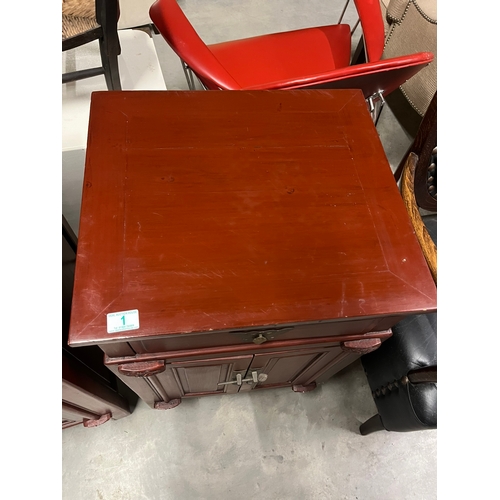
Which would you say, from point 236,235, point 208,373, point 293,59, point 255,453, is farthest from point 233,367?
point 293,59

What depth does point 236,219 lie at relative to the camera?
571 mm

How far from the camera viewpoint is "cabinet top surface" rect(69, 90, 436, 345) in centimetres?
50

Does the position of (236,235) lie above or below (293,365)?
above

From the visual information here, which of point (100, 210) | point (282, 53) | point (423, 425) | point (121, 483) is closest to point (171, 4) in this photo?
point (282, 53)

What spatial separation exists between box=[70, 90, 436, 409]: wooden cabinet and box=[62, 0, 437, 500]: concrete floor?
0.44 m

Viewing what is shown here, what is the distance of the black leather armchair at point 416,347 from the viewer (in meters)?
0.75

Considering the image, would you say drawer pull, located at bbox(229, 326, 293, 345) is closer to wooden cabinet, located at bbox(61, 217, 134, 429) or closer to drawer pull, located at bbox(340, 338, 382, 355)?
drawer pull, located at bbox(340, 338, 382, 355)

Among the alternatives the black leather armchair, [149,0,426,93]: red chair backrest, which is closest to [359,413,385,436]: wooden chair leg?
the black leather armchair

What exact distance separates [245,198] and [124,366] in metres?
0.34

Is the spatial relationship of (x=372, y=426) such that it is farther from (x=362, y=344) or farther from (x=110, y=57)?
(x=110, y=57)

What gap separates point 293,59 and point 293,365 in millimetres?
970

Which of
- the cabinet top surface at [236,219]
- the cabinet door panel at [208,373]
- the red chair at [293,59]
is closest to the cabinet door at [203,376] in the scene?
the cabinet door panel at [208,373]

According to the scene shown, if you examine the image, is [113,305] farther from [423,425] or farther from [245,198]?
[423,425]

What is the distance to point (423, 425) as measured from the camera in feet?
2.48
